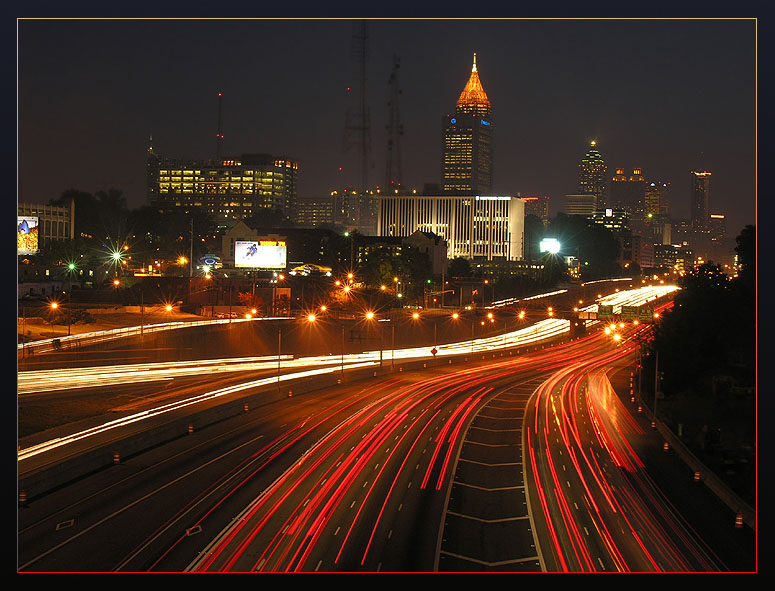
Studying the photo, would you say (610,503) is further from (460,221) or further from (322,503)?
(460,221)

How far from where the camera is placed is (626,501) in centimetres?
2355

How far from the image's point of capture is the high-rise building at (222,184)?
144m

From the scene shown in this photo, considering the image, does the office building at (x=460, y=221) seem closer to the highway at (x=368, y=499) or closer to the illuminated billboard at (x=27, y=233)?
the illuminated billboard at (x=27, y=233)

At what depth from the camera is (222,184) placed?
151 m

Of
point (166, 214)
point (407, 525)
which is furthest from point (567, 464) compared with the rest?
point (166, 214)

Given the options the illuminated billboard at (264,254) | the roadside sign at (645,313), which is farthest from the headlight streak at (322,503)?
the illuminated billboard at (264,254)

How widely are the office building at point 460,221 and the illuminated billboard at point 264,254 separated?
2690 inches

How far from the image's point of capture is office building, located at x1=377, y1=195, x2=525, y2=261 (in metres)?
148

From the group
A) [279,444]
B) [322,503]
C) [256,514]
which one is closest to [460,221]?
[279,444]

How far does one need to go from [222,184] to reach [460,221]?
140 ft

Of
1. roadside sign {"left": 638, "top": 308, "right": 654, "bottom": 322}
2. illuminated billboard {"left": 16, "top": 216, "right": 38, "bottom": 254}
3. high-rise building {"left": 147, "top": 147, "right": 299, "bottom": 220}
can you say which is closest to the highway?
roadside sign {"left": 638, "top": 308, "right": 654, "bottom": 322}

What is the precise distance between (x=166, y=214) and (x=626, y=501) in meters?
99.9

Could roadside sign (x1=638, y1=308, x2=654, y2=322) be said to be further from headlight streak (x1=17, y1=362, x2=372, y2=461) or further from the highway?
headlight streak (x1=17, y1=362, x2=372, y2=461)

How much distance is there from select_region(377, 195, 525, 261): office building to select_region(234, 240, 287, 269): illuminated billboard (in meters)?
68.3
